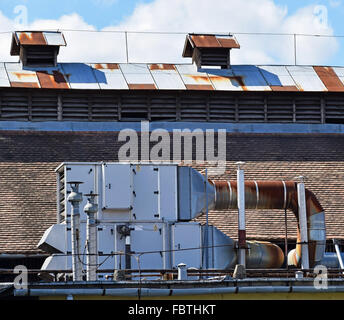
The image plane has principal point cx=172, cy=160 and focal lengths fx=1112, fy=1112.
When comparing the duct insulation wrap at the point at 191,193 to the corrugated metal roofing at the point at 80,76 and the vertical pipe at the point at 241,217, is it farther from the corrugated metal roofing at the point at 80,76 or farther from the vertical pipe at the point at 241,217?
the corrugated metal roofing at the point at 80,76

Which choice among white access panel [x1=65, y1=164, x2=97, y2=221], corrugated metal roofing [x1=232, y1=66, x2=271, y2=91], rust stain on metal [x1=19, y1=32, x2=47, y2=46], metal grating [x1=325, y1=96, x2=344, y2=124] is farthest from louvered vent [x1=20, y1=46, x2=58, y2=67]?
white access panel [x1=65, y1=164, x2=97, y2=221]

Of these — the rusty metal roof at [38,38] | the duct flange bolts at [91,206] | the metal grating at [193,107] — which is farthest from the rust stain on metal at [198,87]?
the duct flange bolts at [91,206]

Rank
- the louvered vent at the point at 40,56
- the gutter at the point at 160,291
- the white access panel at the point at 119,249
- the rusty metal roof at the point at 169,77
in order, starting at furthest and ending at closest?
1. the louvered vent at the point at 40,56
2. the rusty metal roof at the point at 169,77
3. the white access panel at the point at 119,249
4. the gutter at the point at 160,291

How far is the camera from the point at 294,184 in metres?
34.2

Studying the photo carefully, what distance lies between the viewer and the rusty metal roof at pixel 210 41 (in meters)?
46.8

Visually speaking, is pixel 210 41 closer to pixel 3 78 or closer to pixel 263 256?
pixel 3 78

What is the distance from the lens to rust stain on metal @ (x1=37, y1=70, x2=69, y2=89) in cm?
4394

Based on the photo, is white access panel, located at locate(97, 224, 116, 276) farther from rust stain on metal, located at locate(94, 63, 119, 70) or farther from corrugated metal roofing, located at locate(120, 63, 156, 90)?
rust stain on metal, located at locate(94, 63, 119, 70)

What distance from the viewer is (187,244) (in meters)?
32.1

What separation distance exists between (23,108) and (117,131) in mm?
3819

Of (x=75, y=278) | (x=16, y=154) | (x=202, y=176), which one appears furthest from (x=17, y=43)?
(x=75, y=278)

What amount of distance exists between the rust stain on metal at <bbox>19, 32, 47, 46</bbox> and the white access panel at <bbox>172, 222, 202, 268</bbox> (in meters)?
15.9

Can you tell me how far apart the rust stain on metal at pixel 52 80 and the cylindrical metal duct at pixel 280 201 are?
40.0ft
